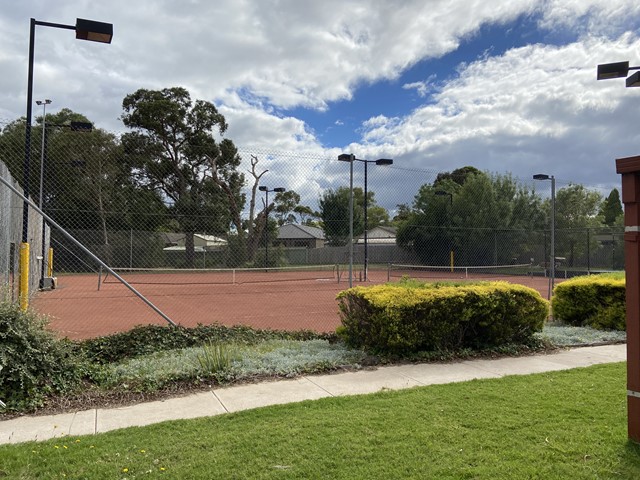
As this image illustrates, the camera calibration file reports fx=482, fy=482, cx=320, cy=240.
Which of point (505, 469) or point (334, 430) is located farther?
point (334, 430)

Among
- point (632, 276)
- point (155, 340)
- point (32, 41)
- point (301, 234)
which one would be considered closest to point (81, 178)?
point (32, 41)

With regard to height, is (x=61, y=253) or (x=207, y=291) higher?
(x=61, y=253)

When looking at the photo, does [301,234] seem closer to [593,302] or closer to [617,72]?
[593,302]

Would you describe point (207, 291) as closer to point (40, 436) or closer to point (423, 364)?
point (423, 364)

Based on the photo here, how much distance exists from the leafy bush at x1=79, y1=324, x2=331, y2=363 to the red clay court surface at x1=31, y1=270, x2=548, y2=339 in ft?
4.87

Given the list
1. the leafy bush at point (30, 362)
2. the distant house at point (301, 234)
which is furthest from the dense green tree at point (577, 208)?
the leafy bush at point (30, 362)

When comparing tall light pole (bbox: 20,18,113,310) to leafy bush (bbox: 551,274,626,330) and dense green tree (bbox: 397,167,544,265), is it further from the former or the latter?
dense green tree (bbox: 397,167,544,265)

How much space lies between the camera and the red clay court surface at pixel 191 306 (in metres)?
11.2

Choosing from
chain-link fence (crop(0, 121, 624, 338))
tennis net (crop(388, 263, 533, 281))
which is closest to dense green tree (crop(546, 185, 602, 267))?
chain-link fence (crop(0, 121, 624, 338))

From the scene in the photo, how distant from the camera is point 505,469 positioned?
3248 millimetres

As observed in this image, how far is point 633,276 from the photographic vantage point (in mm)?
3758

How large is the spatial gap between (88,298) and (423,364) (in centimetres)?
1354

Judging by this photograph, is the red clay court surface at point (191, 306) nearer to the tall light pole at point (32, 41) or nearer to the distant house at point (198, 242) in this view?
the tall light pole at point (32, 41)

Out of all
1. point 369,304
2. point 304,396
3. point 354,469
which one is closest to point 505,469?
point 354,469
